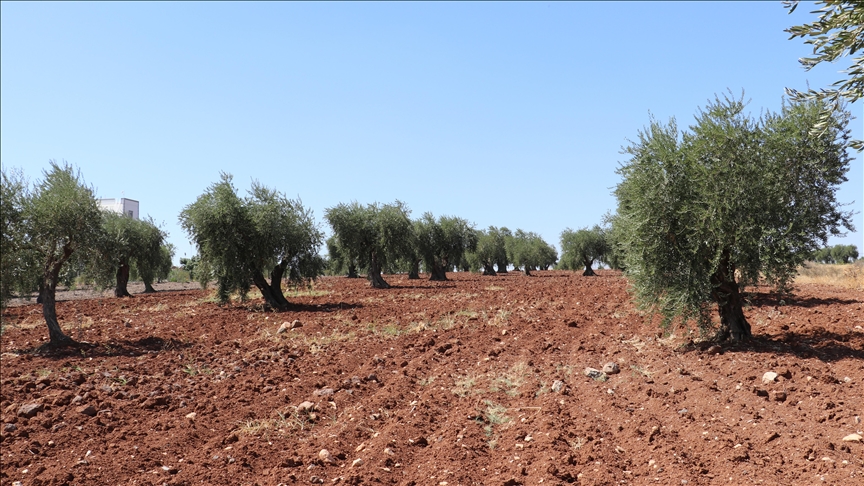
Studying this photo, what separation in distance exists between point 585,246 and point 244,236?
4819 cm

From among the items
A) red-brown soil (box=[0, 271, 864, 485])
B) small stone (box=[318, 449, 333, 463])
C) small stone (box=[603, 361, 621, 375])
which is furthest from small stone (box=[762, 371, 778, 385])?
small stone (box=[318, 449, 333, 463])

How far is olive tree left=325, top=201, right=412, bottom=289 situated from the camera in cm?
3928

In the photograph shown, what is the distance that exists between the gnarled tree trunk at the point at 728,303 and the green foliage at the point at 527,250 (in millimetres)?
65349

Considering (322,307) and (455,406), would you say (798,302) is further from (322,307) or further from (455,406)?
(322,307)

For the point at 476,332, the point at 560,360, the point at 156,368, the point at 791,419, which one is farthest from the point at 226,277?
the point at 791,419

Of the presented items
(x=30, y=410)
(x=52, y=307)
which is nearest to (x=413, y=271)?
(x=52, y=307)

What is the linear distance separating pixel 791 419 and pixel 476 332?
9063mm

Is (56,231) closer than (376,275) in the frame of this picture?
Yes

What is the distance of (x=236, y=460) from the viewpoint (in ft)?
26.7

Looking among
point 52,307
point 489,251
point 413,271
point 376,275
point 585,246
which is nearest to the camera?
point 52,307

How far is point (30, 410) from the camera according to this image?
10445mm

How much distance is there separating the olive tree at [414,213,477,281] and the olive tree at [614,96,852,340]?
3676cm

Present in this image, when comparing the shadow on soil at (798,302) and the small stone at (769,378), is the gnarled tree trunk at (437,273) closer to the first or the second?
the shadow on soil at (798,302)

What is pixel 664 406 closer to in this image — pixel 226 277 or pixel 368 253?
pixel 226 277
